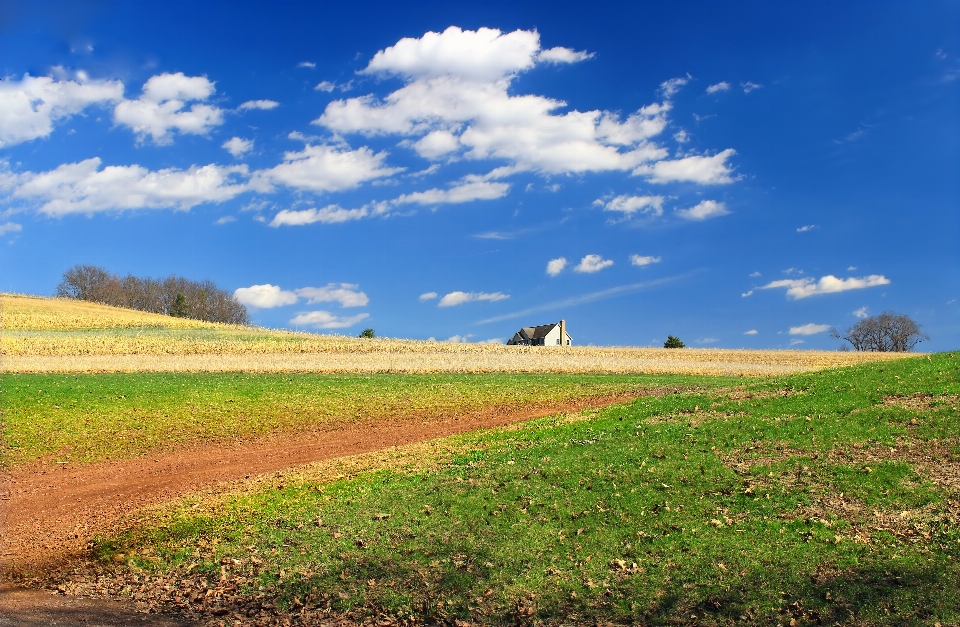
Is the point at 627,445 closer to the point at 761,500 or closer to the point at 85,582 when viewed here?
the point at 761,500

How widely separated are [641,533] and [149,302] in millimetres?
136804

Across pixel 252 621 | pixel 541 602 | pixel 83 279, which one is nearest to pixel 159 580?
pixel 252 621

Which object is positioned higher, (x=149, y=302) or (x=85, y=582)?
(x=149, y=302)

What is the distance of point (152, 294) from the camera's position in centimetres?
13150

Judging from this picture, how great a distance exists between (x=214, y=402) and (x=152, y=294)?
374ft

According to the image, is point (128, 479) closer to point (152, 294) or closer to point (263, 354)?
point (263, 354)

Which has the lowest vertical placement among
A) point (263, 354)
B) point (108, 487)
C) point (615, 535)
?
point (108, 487)

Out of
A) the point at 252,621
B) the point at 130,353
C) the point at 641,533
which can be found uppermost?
the point at 130,353

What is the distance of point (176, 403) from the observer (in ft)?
96.7

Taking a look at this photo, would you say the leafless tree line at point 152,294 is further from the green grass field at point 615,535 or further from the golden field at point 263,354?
the green grass field at point 615,535

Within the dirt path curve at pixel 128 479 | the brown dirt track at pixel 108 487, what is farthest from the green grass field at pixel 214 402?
the brown dirt track at pixel 108 487

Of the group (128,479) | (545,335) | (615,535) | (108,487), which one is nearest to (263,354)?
(128,479)

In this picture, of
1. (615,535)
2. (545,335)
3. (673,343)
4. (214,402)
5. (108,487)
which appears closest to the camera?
(615,535)

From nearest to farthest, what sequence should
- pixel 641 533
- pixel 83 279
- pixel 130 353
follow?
1. pixel 641 533
2. pixel 130 353
3. pixel 83 279
